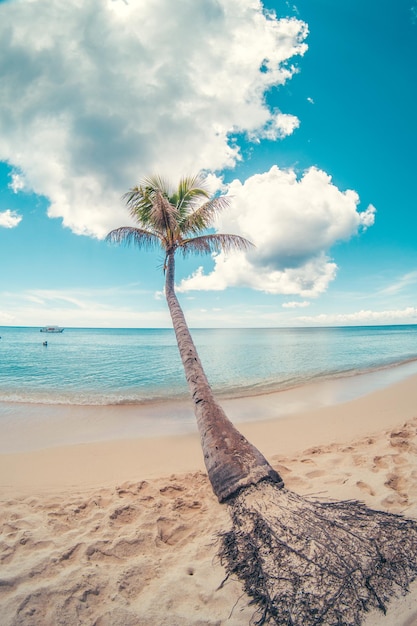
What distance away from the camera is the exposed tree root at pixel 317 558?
2473 mm

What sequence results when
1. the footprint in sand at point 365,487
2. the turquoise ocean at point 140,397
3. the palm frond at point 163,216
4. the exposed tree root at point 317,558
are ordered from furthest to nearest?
the turquoise ocean at point 140,397 < the palm frond at point 163,216 < the footprint in sand at point 365,487 < the exposed tree root at point 317,558

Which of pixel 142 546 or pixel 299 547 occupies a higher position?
pixel 299 547

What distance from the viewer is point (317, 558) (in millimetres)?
2854

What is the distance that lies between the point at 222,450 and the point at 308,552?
2067 millimetres

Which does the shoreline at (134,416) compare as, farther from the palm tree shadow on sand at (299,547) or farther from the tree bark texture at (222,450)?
the palm tree shadow on sand at (299,547)

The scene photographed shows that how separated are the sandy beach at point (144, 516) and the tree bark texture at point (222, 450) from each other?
0.40 metres

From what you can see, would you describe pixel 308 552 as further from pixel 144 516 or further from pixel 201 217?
pixel 201 217

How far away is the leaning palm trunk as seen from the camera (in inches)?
98.0

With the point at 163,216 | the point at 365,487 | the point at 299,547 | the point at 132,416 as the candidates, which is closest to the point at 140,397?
the point at 132,416

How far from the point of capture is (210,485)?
5105 mm

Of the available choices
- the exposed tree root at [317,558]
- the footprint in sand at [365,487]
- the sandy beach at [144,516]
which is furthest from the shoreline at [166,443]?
the exposed tree root at [317,558]

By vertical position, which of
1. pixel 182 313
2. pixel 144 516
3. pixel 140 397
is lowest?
pixel 140 397

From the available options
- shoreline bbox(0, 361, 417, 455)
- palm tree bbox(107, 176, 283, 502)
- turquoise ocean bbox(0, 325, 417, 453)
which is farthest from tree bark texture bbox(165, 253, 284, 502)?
turquoise ocean bbox(0, 325, 417, 453)

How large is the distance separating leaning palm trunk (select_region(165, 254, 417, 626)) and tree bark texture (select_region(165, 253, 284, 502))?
0.02 meters
